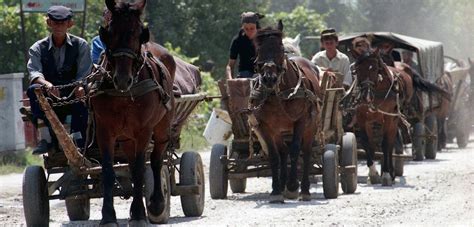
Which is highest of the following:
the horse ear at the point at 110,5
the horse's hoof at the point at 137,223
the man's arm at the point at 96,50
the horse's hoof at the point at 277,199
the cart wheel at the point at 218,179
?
the horse ear at the point at 110,5

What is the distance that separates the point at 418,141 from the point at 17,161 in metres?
7.29

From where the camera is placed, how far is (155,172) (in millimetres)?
12234

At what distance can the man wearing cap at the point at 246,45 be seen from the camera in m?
16.4

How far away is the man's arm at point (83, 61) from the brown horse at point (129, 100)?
61 centimetres

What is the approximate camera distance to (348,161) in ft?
55.5

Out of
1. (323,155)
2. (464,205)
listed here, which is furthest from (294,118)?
(464,205)

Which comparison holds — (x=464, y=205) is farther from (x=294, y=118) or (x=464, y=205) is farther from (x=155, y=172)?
(x=155, y=172)

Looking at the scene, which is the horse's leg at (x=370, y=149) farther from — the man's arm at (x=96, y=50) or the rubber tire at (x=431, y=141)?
the man's arm at (x=96, y=50)

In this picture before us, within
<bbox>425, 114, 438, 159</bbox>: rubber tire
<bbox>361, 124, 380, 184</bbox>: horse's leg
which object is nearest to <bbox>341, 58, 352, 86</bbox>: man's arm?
<bbox>361, 124, 380, 184</bbox>: horse's leg

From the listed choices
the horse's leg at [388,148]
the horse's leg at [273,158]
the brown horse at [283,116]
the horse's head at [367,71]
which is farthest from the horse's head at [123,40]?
the horse's leg at [388,148]

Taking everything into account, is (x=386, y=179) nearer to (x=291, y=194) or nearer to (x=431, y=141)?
(x=291, y=194)

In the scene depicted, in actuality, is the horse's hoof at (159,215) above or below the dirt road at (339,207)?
above

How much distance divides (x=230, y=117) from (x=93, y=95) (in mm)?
5129

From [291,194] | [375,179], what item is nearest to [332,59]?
[375,179]
